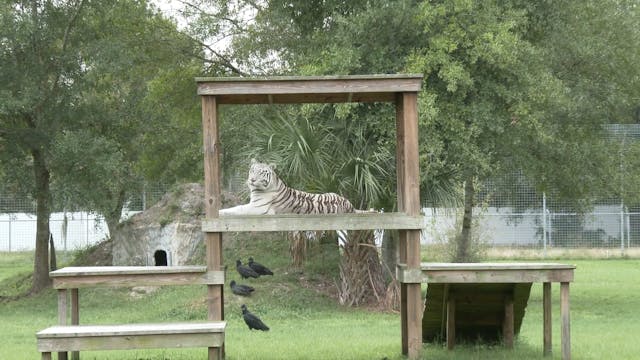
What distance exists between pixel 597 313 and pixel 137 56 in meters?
10.2

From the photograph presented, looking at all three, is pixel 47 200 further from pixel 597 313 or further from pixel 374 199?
pixel 597 313

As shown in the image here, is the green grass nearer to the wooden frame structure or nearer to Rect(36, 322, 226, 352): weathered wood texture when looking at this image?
the wooden frame structure

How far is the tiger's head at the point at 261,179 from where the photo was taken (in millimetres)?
11242

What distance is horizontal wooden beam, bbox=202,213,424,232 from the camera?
9523mm

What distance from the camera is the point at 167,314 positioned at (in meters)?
16.9

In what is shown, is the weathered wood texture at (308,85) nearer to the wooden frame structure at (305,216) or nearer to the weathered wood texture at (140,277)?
the wooden frame structure at (305,216)

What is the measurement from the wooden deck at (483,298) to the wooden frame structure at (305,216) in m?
0.36

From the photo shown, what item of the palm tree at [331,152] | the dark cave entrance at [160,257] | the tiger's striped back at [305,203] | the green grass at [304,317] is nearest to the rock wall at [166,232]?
the dark cave entrance at [160,257]

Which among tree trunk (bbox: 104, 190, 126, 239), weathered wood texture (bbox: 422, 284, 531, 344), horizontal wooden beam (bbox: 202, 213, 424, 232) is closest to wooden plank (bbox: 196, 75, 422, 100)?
horizontal wooden beam (bbox: 202, 213, 424, 232)

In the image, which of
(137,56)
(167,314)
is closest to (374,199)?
(167,314)

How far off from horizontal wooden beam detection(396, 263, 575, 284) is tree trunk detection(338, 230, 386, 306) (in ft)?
25.6

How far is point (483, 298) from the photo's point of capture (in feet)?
36.6

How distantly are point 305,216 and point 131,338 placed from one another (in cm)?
212

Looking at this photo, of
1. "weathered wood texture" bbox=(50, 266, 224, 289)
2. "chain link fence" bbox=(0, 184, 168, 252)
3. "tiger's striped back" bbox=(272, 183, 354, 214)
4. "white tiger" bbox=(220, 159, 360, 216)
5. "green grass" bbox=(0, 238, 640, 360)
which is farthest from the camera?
"chain link fence" bbox=(0, 184, 168, 252)
